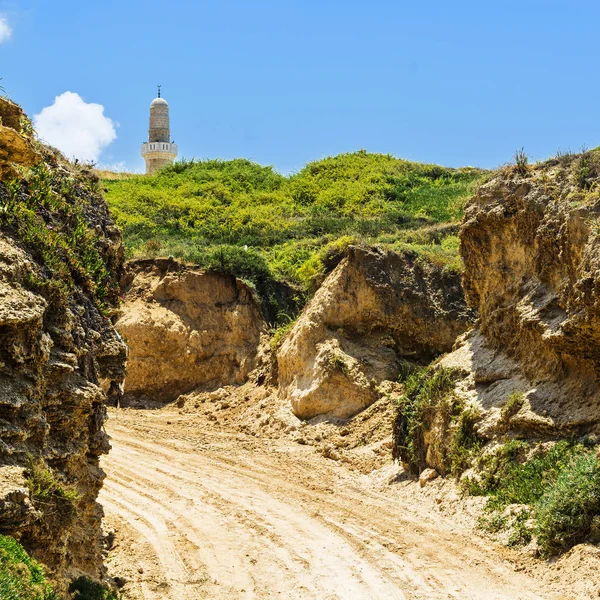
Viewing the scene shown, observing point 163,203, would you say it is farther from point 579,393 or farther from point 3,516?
point 3,516

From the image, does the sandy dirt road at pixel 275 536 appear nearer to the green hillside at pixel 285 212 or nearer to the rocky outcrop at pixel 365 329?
the rocky outcrop at pixel 365 329

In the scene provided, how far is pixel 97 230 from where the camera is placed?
12.1 m

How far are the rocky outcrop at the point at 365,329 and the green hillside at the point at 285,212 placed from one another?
1.13m

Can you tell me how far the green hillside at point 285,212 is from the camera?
88.5 feet

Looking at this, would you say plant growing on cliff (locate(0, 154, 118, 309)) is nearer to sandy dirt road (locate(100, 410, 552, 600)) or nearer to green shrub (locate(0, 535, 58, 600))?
green shrub (locate(0, 535, 58, 600))

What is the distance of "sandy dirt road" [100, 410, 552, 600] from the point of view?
10.2 m

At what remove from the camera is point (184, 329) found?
2531 cm

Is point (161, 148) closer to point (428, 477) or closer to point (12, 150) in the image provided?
point (428, 477)

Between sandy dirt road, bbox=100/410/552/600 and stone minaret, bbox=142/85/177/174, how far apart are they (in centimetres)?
3615

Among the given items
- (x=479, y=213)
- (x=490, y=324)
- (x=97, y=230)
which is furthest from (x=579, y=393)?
(x=97, y=230)

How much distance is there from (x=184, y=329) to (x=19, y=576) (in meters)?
19.4

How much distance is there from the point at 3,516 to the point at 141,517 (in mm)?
6863

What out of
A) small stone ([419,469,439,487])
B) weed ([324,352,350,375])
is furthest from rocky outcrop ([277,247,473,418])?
small stone ([419,469,439,487])

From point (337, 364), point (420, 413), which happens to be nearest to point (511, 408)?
point (420, 413)
